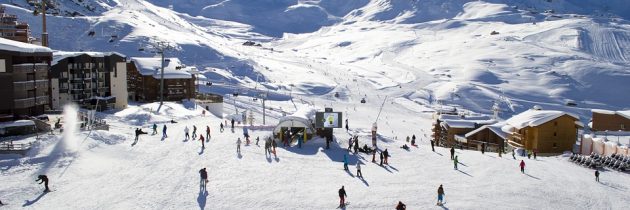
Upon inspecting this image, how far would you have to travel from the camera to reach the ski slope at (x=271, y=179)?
2561 centimetres

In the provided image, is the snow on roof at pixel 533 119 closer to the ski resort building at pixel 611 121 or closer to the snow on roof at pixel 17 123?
the ski resort building at pixel 611 121

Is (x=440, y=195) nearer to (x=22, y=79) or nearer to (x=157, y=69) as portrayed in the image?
(x=22, y=79)

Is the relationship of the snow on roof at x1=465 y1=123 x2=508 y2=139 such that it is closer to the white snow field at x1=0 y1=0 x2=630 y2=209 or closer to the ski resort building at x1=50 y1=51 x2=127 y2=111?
the white snow field at x1=0 y1=0 x2=630 y2=209

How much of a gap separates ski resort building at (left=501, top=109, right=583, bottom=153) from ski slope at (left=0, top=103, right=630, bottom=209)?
8.16 meters

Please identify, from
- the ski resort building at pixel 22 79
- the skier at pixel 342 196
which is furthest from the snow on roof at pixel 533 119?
the ski resort building at pixel 22 79

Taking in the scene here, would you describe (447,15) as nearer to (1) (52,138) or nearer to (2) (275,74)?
(2) (275,74)

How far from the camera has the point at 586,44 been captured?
13788 cm

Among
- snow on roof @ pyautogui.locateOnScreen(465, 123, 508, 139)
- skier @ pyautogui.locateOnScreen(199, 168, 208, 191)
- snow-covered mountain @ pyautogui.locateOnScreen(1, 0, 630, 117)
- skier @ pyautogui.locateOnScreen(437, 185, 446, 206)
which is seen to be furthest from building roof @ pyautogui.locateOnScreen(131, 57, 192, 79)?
skier @ pyautogui.locateOnScreen(437, 185, 446, 206)

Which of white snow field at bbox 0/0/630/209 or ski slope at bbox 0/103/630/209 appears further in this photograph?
white snow field at bbox 0/0/630/209

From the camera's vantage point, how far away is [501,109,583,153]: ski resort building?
151 feet

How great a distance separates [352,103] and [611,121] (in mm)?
38164

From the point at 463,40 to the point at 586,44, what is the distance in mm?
26430

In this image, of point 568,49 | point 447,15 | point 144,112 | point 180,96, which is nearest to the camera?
point 144,112

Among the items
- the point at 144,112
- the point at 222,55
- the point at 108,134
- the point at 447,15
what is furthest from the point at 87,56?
the point at 447,15
